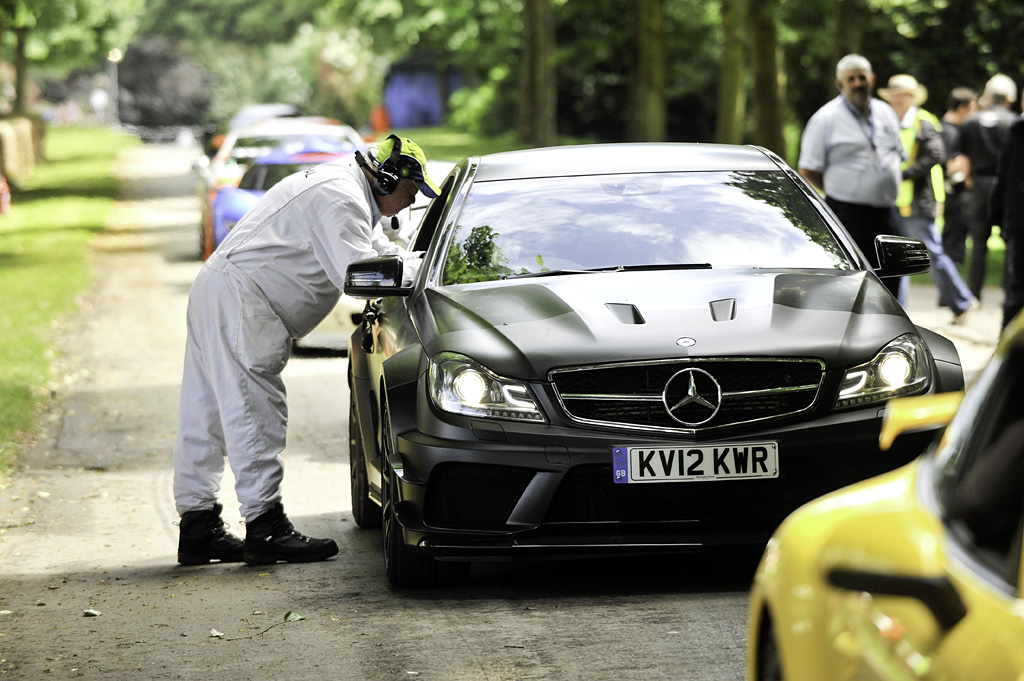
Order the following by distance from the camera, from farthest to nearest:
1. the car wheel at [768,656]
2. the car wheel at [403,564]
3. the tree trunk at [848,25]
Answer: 1. the tree trunk at [848,25]
2. the car wheel at [403,564]
3. the car wheel at [768,656]

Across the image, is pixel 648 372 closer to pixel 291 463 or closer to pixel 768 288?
pixel 768 288

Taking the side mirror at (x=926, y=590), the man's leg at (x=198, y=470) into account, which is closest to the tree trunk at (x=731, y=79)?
the man's leg at (x=198, y=470)

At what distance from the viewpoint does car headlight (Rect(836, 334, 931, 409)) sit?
19.4ft

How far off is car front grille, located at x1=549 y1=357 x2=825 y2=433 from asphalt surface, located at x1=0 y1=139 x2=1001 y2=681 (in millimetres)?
672

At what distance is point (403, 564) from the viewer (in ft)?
20.9

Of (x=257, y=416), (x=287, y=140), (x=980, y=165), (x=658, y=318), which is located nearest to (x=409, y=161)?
(x=257, y=416)

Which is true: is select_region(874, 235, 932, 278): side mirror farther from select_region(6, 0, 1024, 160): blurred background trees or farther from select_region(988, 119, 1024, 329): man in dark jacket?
select_region(6, 0, 1024, 160): blurred background trees

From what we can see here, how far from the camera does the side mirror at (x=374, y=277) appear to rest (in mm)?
6711

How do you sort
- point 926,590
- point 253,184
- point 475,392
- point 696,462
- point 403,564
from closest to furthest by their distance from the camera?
1. point 926,590
2. point 696,462
3. point 475,392
4. point 403,564
5. point 253,184

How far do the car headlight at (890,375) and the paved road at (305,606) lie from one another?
32.9 inches

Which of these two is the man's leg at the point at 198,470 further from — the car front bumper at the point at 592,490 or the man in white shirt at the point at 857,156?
the man in white shirt at the point at 857,156

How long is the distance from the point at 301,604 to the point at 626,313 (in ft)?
5.32

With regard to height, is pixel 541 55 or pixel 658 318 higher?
pixel 658 318

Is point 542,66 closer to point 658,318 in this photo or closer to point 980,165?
point 980,165
